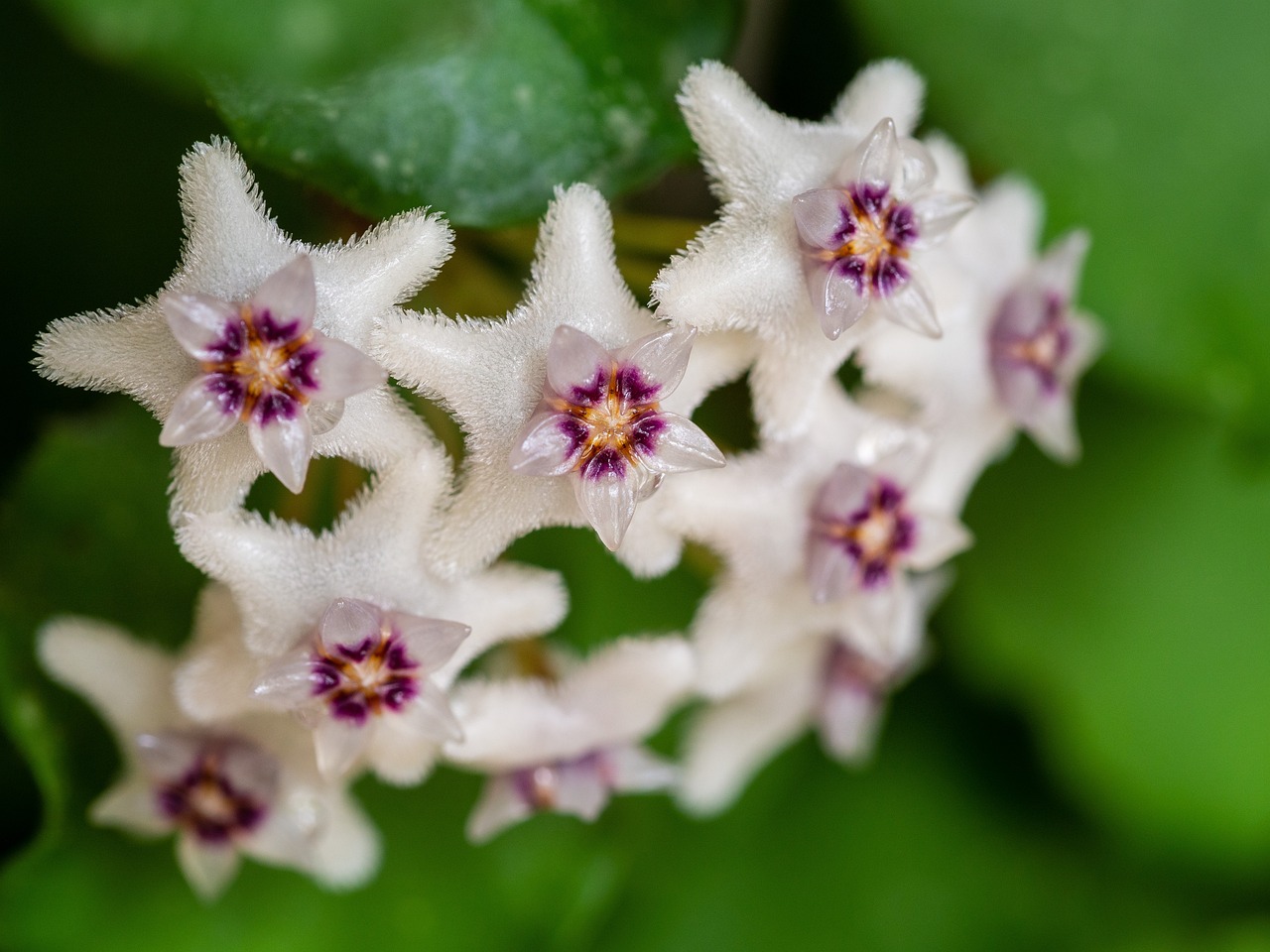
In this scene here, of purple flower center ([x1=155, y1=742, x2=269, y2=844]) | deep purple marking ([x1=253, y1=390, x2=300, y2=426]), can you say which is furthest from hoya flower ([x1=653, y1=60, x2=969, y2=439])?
purple flower center ([x1=155, y1=742, x2=269, y2=844])

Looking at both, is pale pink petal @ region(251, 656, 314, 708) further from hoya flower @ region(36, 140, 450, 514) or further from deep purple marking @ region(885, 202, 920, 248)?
deep purple marking @ region(885, 202, 920, 248)

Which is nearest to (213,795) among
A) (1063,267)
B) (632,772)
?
(632,772)

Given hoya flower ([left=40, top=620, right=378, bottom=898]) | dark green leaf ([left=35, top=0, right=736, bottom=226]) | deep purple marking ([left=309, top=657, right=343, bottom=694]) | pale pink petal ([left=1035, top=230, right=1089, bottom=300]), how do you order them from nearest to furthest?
dark green leaf ([left=35, top=0, right=736, bottom=226]) < deep purple marking ([left=309, top=657, right=343, bottom=694]) < hoya flower ([left=40, top=620, right=378, bottom=898]) < pale pink petal ([left=1035, top=230, right=1089, bottom=300])

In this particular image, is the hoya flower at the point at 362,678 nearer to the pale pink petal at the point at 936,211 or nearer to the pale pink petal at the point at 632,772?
the pale pink petal at the point at 632,772

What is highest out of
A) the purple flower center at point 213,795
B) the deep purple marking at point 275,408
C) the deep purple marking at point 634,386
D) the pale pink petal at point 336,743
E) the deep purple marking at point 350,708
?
the deep purple marking at point 634,386

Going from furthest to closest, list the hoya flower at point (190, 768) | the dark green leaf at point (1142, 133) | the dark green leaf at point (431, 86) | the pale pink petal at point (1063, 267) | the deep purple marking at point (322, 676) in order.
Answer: the dark green leaf at point (1142, 133) → the pale pink petal at point (1063, 267) → the hoya flower at point (190, 768) → the deep purple marking at point (322, 676) → the dark green leaf at point (431, 86)

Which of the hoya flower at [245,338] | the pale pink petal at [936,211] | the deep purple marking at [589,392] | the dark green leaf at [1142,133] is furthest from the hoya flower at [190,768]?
the dark green leaf at [1142,133]

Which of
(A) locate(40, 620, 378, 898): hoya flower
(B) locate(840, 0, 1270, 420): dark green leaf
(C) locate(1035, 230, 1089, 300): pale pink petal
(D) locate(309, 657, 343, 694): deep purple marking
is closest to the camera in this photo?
(D) locate(309, 657, 343, 694): deep purple marking

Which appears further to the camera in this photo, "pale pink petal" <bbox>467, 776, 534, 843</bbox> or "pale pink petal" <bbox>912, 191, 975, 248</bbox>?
"pale pink petal" <bbox>467, 776, 534, 843</bbox>

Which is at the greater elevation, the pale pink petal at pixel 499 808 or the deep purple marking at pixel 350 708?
the deep purple marking at pixel 350 708

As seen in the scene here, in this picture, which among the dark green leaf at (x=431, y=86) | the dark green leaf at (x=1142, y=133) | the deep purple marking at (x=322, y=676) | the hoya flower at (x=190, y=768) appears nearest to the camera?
the dark green leaf at (x=431, y=86)
